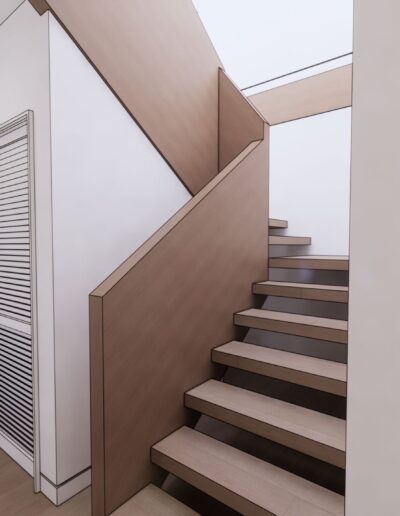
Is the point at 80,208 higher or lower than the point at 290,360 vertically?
higher

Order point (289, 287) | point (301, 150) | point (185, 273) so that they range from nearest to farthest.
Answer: point (185, 273) < point (289, 287) < point (301, 150)

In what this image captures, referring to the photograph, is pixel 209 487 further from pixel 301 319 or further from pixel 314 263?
pixel 314 263

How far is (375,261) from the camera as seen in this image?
1.53 ft

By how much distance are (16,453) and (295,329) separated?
6.11ft

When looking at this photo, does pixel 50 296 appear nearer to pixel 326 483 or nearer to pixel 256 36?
pixel 326 483

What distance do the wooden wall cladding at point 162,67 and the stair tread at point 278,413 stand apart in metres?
1.46

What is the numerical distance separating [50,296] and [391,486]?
1763mm

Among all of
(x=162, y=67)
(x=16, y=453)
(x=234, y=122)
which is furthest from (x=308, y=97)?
(x=16, y=453)

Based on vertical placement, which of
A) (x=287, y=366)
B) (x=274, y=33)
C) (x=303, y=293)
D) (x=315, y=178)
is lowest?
(x=287, y=366)

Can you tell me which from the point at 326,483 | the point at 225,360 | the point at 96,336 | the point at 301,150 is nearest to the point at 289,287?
the point at 225,360

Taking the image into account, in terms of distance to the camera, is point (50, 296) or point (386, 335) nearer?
point (386, 335)

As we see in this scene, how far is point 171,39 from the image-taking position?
2.62 m

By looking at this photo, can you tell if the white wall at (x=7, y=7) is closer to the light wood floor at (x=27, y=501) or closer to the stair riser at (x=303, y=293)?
the stair riser at (x=303, y=293)

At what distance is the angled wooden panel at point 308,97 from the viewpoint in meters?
3.15
